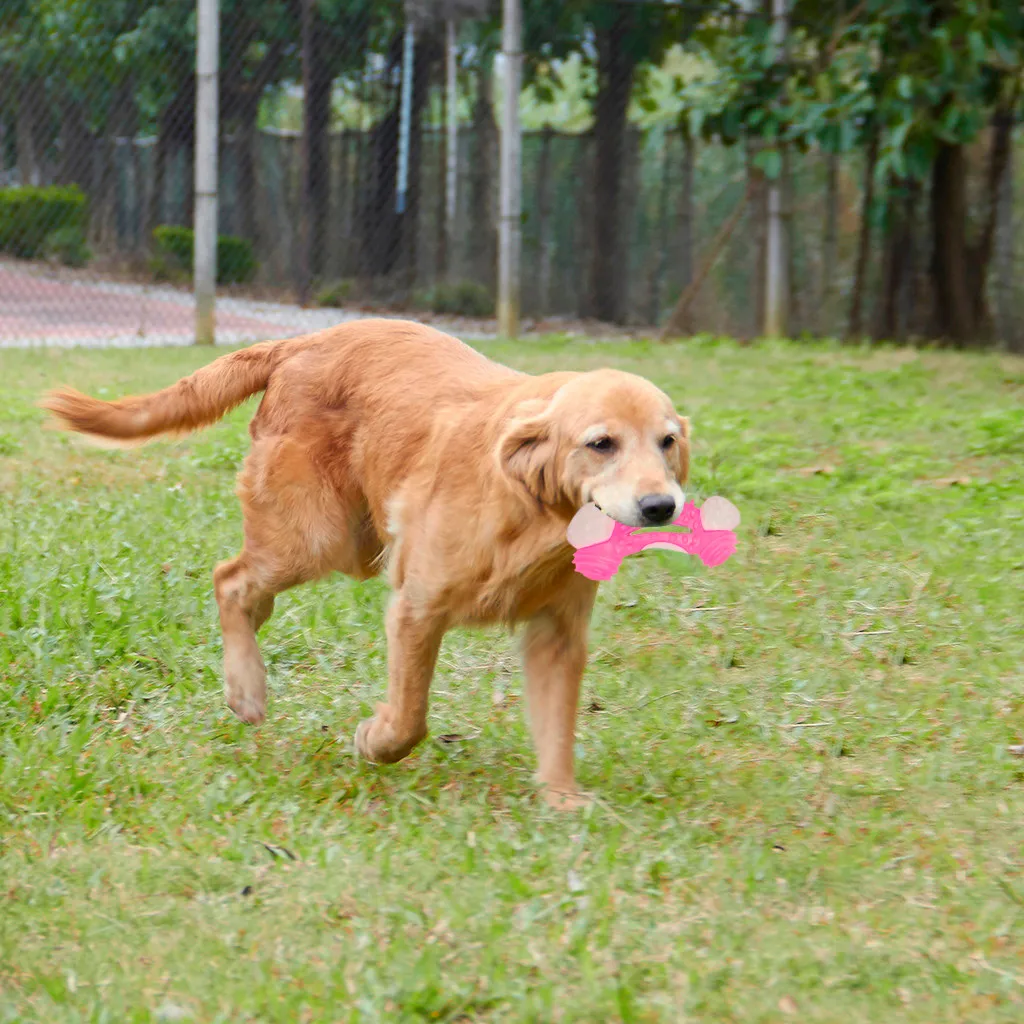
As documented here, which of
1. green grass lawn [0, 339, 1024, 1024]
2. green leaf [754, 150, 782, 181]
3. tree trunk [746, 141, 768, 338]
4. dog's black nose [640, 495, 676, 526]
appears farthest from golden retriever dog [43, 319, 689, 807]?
tree trunk [746, 141, 768, 338]

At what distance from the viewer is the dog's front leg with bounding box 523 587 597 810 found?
11.3 ft

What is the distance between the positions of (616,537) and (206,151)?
894 centimetres

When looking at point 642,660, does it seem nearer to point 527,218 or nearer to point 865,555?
point 865,555

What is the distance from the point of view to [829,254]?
13.4 meters

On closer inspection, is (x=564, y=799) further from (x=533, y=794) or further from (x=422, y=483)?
(x=422, y=483)

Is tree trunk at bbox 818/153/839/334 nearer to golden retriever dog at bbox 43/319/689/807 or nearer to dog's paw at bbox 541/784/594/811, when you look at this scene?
golden retriever dog at bbox 43/319/689/807

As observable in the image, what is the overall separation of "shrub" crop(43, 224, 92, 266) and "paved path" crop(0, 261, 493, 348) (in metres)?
0.18

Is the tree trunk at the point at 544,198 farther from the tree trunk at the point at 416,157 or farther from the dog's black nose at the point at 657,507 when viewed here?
the dog's black nose at the point at 657,507

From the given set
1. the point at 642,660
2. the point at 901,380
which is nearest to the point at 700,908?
the point at 642,660

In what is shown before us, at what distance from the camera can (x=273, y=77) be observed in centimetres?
1273

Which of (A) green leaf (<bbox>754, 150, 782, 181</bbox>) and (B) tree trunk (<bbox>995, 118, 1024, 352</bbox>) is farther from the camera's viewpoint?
(B) tree trunk (<bbox>995, 118, 1024, 352</bbox>)

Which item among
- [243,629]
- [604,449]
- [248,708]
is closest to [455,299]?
[243,629]

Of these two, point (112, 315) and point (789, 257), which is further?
point (789, 257)

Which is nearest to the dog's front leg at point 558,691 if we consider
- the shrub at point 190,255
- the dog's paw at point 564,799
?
the dog's paw at point 564,799
